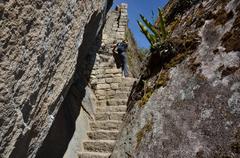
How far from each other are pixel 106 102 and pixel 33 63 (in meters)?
5.10

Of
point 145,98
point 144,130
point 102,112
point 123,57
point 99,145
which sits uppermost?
point 123,57

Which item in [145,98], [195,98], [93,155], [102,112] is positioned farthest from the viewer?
[102,112]

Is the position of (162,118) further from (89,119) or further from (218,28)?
(89,119)

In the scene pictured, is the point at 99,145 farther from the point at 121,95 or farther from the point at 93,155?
the point at 121,95

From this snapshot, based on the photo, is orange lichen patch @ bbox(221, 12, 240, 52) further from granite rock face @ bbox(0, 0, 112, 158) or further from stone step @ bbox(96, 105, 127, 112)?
stone step @ bbox(96, 105, 127, 112)

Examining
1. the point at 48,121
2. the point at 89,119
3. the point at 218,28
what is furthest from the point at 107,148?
the point at 218,28

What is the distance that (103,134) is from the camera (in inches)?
272

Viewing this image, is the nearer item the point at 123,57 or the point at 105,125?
the point at 105,125

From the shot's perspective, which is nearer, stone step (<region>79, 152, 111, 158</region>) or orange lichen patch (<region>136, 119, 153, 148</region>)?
orange lichen patch (<region>136, 119, 153, 148</region>)

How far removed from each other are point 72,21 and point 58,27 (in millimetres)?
501

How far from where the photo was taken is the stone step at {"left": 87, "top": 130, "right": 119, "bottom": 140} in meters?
6.71

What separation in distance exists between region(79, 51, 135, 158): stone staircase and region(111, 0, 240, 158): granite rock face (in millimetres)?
2392

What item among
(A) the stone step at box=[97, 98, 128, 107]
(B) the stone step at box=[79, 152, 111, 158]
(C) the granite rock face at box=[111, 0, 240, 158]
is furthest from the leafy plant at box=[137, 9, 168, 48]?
(A) the stone step at box=[97, 98, 128, 107]

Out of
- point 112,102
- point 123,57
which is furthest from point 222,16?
point 123,57
